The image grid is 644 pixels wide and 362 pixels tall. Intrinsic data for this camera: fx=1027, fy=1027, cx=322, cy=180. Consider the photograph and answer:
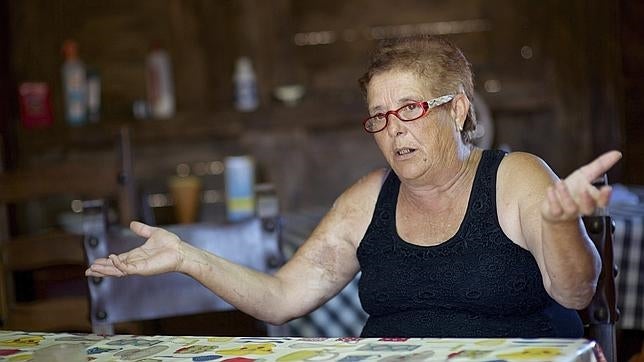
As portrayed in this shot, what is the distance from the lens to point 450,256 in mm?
1967

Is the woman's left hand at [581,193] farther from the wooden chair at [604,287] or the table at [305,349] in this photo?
the wooden chair at [604,287]

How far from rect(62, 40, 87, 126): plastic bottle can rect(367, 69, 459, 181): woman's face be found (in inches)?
107

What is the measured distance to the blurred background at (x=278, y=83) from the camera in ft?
14.3

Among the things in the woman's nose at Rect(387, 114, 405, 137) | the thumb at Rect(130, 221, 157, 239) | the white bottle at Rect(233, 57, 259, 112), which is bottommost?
the thumb at Rect(130, 221, 157, 239)

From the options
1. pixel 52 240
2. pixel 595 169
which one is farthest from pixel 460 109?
pixel 52 240

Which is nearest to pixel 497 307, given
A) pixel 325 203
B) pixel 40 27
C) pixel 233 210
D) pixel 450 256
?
pixel 450 256

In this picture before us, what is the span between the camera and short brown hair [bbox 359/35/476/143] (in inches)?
80.1

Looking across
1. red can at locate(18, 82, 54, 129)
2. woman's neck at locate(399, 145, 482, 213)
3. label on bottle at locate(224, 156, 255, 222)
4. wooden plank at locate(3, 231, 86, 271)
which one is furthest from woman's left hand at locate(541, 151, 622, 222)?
red can at locate(18, 82, 54, 129)

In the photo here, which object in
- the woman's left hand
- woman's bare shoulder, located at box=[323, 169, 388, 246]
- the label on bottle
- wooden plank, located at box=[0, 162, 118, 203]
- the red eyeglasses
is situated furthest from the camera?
the label on bottle

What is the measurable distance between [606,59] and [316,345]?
3.08 m

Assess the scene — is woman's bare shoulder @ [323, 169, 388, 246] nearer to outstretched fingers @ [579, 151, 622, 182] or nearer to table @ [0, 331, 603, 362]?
table @ [0, 331, 603, 362]

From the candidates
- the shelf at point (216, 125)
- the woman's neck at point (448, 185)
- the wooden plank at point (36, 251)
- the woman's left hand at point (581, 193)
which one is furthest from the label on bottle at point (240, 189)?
the woman's left hand at point (581, 193)

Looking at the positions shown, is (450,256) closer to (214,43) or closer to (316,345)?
(316,345)

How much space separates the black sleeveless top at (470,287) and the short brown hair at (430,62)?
16cm
